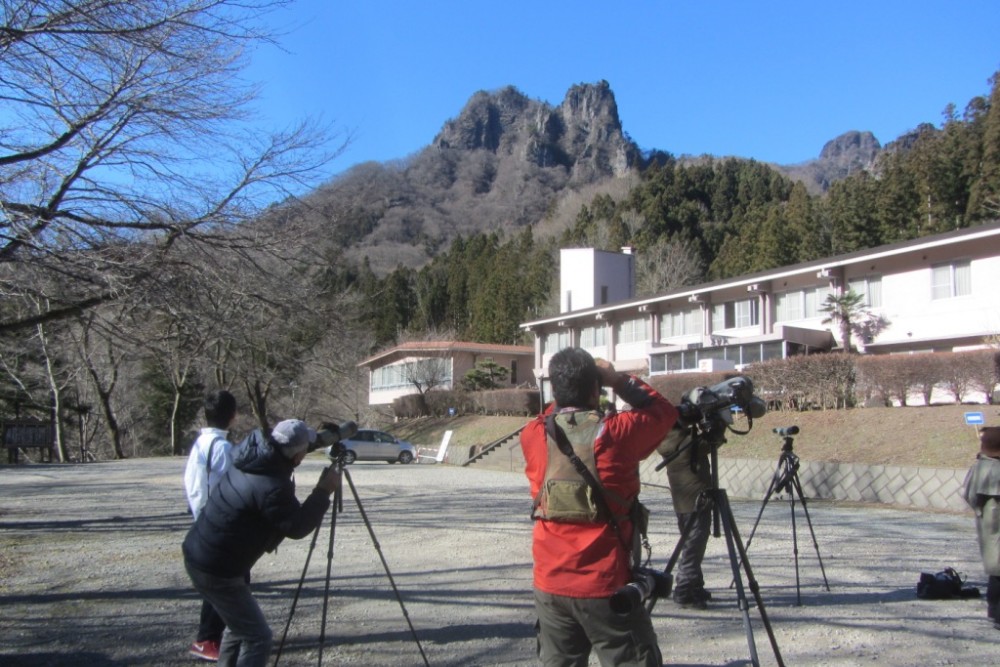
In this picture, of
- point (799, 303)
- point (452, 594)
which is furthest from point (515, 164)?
point (452, 594)

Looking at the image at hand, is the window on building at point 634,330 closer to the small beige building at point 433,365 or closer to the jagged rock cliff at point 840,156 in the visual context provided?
the small beige building at point 433,365

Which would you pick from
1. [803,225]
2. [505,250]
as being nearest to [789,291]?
[803,225]

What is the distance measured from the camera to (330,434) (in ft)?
14.7

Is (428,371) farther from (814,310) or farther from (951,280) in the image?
(951,280)

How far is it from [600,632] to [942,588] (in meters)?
4.66

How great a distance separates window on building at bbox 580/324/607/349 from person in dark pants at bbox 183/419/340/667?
36408 millimetres

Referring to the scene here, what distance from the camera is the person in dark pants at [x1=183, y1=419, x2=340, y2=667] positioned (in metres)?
3.95

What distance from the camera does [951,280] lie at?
2527cm

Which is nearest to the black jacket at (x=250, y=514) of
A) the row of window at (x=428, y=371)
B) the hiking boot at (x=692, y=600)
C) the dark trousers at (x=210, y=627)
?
the dark trousers at (x=210, y=627)

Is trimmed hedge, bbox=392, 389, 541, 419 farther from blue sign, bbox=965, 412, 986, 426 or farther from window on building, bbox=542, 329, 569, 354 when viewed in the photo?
blue sign, bbox=965, 412, 986, 426

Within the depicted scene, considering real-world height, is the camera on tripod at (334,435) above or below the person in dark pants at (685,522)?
above

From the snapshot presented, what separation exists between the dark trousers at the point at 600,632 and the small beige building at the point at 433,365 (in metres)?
43.5

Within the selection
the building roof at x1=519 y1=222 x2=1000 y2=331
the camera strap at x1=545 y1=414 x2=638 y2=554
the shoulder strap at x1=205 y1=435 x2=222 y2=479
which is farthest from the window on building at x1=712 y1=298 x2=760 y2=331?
the camera strap at x1=545 y1=414 x2=638 y2=554

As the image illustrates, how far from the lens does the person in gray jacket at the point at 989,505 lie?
5680 millimetres
